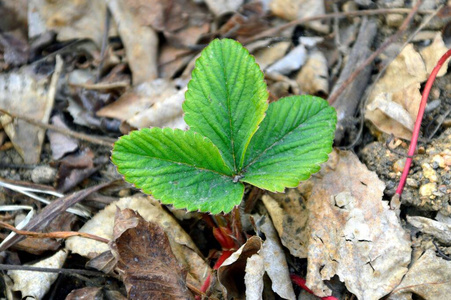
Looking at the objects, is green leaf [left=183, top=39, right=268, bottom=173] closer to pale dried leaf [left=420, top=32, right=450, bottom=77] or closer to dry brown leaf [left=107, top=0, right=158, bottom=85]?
dry brown leaf [left=107, top=0, right=158, bottom=85]

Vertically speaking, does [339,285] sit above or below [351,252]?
below

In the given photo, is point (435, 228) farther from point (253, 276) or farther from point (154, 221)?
point (154, 221)

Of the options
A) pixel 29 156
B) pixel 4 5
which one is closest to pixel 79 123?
pixel 29 156

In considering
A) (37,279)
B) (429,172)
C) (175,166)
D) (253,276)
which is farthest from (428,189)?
(37,279)

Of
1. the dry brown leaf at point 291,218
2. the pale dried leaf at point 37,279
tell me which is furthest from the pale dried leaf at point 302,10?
the pale dried leaf at point 37,279

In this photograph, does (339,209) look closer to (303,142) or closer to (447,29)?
(303,142)

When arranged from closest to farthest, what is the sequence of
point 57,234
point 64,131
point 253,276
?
point 253,276, point 57,234, point 64,131

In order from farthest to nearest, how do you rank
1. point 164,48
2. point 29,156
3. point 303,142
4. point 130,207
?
point 164,48 → point 29,156 → point 130,207 → point 303,142
